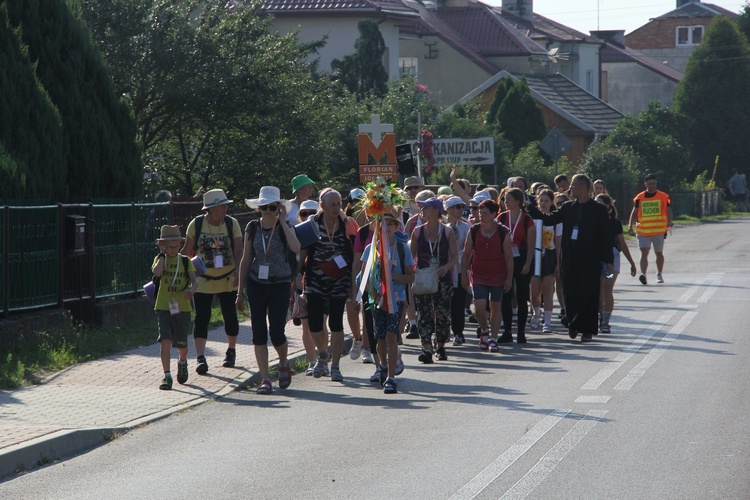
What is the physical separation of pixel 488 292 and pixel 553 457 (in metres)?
5.79

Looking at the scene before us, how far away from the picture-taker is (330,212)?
435 inches

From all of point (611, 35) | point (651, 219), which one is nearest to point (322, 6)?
point (651, 219)

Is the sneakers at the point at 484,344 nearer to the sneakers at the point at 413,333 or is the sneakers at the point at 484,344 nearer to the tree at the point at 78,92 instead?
the sneakers at the point at 413,333

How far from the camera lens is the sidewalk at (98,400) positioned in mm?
8177

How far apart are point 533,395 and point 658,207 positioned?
1281 centimetres

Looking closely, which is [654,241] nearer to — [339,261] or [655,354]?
[655,354]

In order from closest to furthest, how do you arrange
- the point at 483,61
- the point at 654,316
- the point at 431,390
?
the point at 431,390 → the point at 654,316 → the point at 483,61

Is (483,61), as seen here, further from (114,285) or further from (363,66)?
(114,285)

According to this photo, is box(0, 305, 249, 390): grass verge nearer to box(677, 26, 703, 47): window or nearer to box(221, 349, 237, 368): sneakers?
box(221, 349, 237, 368): sneakers

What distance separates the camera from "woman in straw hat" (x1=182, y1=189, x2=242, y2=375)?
38.1ft

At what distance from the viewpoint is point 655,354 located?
1281cm

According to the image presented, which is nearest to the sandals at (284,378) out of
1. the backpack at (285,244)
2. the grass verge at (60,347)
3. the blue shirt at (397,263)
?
the backpack at (285,244)

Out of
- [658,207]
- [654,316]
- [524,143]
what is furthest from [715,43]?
[654,316]

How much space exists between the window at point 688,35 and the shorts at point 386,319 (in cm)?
8952
